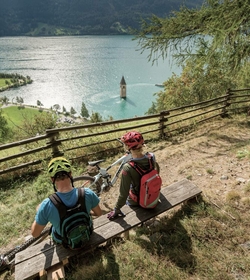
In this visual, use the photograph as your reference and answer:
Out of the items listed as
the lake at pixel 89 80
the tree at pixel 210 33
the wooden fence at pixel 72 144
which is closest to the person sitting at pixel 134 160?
the wooden fence at pixel 72 144

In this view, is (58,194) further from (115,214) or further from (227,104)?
(227,104)

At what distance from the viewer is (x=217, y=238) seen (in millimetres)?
3057

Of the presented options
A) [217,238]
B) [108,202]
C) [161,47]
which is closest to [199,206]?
[217,238]

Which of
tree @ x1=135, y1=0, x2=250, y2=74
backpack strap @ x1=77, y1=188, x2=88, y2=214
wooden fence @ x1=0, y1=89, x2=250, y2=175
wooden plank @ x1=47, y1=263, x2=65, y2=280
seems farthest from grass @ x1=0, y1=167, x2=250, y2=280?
tree @ x1=135, y1=0, x2=250, y2=74

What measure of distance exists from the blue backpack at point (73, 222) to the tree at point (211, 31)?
541 cm

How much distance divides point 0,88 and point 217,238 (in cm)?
11938

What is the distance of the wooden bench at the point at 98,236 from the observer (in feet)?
8.67

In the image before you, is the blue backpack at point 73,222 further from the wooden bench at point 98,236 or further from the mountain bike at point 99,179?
the mountain bike at point 99,179

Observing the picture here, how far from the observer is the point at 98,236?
295cm

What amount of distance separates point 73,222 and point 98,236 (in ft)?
2.15

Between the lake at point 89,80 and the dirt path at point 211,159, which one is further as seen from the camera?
the lake at point 89,80

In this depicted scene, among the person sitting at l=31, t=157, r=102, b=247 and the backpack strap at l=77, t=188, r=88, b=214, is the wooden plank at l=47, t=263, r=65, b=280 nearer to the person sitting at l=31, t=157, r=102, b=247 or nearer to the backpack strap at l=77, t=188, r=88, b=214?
the person sitting at l=31, t=157, r=102, b=247

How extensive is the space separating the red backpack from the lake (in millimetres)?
60533

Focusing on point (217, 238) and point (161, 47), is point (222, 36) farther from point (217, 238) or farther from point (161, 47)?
point (217, 238)
